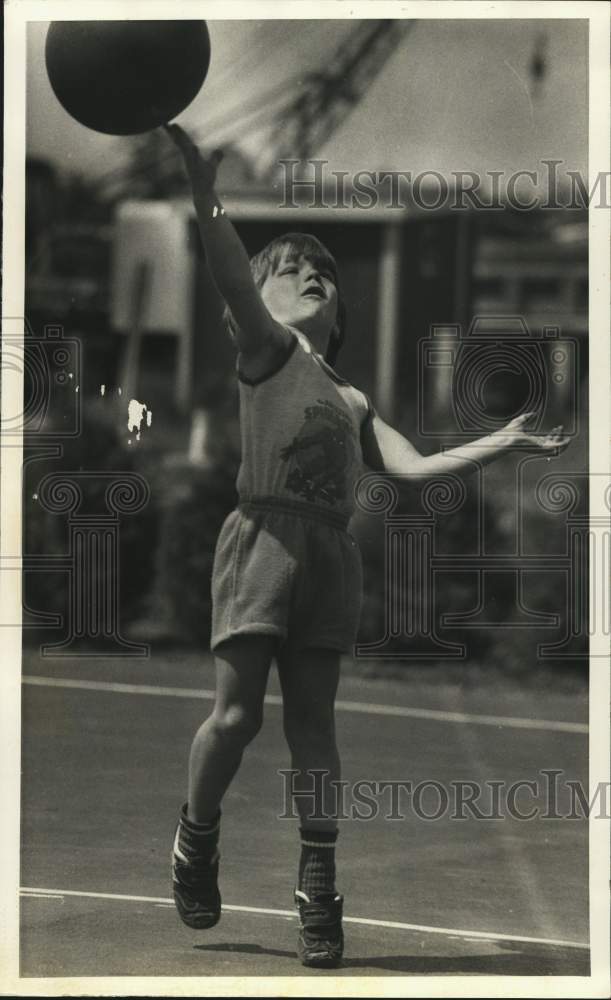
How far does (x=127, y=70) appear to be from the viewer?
3.99m

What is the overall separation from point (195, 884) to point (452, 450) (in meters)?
1.25

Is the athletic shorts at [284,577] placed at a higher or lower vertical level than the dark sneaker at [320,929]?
higher

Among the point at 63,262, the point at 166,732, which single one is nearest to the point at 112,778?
the point at 166,732

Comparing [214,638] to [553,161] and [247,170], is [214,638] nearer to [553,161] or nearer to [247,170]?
[553,161]

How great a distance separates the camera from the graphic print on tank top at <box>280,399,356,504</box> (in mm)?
4168

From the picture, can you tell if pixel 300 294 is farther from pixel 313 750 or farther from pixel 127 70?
pixel 313 750

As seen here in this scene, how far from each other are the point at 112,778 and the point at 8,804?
2.50m

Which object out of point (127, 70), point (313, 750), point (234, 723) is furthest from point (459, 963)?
point (127, 70)

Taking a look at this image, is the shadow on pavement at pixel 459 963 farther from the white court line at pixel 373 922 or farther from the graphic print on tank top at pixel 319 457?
the graphic print on tank top at pixel 319 457

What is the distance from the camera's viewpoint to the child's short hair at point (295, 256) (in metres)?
4.35

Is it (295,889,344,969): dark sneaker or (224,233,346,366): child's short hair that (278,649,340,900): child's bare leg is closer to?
(295,889,344,969): dark sneaker

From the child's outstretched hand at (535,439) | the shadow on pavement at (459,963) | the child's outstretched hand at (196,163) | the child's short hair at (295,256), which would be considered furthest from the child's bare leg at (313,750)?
the child's outstretched hand at (196,163)

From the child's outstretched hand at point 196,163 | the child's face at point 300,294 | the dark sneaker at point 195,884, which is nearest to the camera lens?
the child's outstretched hand at point 196,163

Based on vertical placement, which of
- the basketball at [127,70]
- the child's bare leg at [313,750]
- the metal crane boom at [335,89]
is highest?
the metal crane boom at [335,89]
